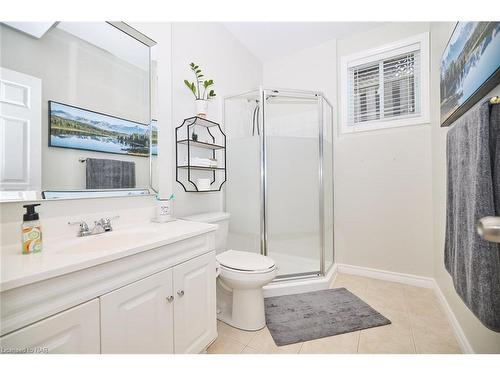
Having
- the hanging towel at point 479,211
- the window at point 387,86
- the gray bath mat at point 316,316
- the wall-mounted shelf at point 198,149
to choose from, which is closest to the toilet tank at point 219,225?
the wall-mounted shelf at point 198,149

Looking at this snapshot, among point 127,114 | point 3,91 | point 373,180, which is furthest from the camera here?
point 373,180

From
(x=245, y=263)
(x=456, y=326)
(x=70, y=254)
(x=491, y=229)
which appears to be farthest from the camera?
(x=245, y=263)

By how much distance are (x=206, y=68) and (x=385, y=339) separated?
2.57 meters

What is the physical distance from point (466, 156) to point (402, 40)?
6.62 ft

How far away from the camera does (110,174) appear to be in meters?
1.31

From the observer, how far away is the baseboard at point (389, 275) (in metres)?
2.12

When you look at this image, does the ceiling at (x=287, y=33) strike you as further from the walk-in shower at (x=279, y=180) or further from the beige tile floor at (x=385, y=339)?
the beige tile floor at (x=385, y=339)

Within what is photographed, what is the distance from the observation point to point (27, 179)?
0.99 meters

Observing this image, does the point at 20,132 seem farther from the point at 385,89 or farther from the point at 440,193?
the point at 385,89

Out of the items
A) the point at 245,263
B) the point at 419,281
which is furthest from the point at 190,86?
the point at 419,281

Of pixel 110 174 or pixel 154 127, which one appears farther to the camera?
pixel 154 127

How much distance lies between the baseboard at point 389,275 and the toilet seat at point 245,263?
1372mm
